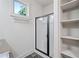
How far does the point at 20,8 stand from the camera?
97.7 inches

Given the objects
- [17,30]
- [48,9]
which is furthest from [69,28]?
[48,9]

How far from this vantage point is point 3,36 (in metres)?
1.97

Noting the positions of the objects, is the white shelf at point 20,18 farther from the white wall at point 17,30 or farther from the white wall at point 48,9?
the white wall at point 48,9

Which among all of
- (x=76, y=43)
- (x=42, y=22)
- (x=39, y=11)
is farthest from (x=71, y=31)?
(x=39, y=11)

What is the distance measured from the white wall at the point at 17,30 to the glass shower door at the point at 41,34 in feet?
0.85

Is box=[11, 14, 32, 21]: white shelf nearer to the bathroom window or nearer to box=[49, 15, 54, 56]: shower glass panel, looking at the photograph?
the bathroom window

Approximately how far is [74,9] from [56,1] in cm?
37

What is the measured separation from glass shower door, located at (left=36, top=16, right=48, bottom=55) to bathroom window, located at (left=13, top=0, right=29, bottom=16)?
67 centimetres

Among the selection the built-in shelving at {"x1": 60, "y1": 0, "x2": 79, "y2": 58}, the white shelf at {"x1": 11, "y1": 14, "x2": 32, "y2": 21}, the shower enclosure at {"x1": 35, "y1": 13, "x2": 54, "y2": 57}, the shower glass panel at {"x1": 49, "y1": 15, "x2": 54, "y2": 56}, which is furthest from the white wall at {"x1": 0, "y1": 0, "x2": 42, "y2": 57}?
the built-in shelving at {"x1": 60, "y1": 0, "x2": 79, "y2": 58}

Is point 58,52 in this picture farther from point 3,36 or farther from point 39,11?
point 39,11

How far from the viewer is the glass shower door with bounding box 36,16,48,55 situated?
9.24ft

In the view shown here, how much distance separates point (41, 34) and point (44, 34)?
0.20m

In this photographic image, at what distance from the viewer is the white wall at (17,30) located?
199cm

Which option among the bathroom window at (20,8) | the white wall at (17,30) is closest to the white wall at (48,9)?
the white wall at (17,30)
